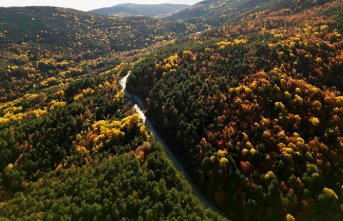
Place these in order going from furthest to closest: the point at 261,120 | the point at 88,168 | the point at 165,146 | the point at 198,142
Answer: the point at 165,146, the point at 198,142, the point at 261,120, the point at 88,168

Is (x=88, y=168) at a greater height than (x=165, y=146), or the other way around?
(x=88, y=168)

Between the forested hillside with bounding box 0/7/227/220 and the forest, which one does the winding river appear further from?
the forested hillside with bounding box 0/7/227/220

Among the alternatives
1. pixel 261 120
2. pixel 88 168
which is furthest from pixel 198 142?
pixel 88 168

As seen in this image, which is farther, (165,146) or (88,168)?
(165,146)

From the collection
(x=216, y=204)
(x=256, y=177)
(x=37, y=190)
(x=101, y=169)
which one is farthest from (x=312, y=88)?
(x=37, y=190)

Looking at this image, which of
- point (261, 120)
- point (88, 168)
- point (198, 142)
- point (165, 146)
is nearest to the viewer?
point (88, 168)

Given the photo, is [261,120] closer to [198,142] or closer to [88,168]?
[198,142]

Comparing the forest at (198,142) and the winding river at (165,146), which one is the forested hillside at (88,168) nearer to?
the forest at (198,142)

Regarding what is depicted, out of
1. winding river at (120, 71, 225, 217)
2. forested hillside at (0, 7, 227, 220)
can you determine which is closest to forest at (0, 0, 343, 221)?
forested hillside at (0, 7, 227, 220)
